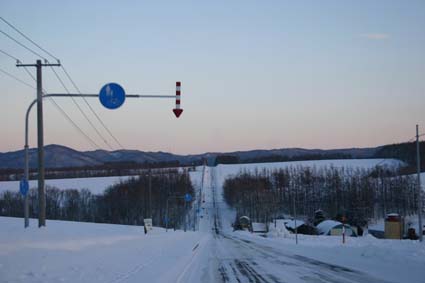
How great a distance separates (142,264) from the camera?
20422 mm

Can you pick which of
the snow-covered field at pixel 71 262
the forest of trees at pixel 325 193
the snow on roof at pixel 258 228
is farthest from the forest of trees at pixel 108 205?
the snow-covered field at pixel 71 262

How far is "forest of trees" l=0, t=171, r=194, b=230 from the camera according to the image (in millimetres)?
130750

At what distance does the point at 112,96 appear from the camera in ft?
51.8

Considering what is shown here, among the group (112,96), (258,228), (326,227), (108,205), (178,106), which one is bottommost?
(258,228)

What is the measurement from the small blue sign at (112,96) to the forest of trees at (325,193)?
10825cm

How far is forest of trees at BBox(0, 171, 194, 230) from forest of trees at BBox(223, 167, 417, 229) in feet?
78.3

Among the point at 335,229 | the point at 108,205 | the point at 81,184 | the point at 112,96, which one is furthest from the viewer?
the point at 81,184

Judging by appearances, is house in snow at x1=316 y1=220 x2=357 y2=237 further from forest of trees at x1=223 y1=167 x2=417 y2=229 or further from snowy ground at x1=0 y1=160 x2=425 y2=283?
snowy ground at x1=0 y1=160 x2=425 y2=283

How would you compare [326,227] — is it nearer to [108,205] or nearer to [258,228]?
[258,228]

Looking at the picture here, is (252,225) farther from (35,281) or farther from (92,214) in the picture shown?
(35,281)

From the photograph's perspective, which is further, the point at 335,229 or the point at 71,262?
the point at 335,229

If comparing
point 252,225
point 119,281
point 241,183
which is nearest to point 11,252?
point 119,281

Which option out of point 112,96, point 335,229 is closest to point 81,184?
point 335,229

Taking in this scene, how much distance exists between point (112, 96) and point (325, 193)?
149m
